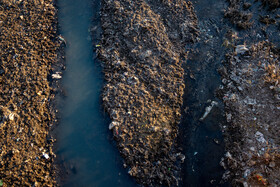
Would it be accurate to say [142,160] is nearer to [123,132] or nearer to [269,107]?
[123,132]

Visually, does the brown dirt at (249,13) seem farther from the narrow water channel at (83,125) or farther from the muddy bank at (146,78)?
the narrow water channel at (83,125)

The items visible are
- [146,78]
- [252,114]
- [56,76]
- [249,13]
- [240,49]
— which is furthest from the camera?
[249,13]

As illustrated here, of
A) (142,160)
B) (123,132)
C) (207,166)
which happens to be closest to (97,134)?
(123,132)

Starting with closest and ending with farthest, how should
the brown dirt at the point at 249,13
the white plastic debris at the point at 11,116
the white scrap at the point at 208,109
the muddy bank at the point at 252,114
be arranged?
the muddy bank at the point at 252,114, the white plastic debris at the point at 11,116, the white scrap at the point at 208,109, the brown dirt at the point at 249,13

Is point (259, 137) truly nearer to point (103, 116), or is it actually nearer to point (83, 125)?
point (103, 116)

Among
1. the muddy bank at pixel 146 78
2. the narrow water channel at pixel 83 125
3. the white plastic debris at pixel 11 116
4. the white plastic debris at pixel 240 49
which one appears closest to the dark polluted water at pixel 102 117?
the narrow water channel at pixel 83 125

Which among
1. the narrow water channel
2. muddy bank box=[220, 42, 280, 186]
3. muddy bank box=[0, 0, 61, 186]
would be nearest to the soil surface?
muddy bank box=[220, 42, 280, 186]

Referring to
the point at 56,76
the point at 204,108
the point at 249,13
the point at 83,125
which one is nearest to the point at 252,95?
the point at 204,108
